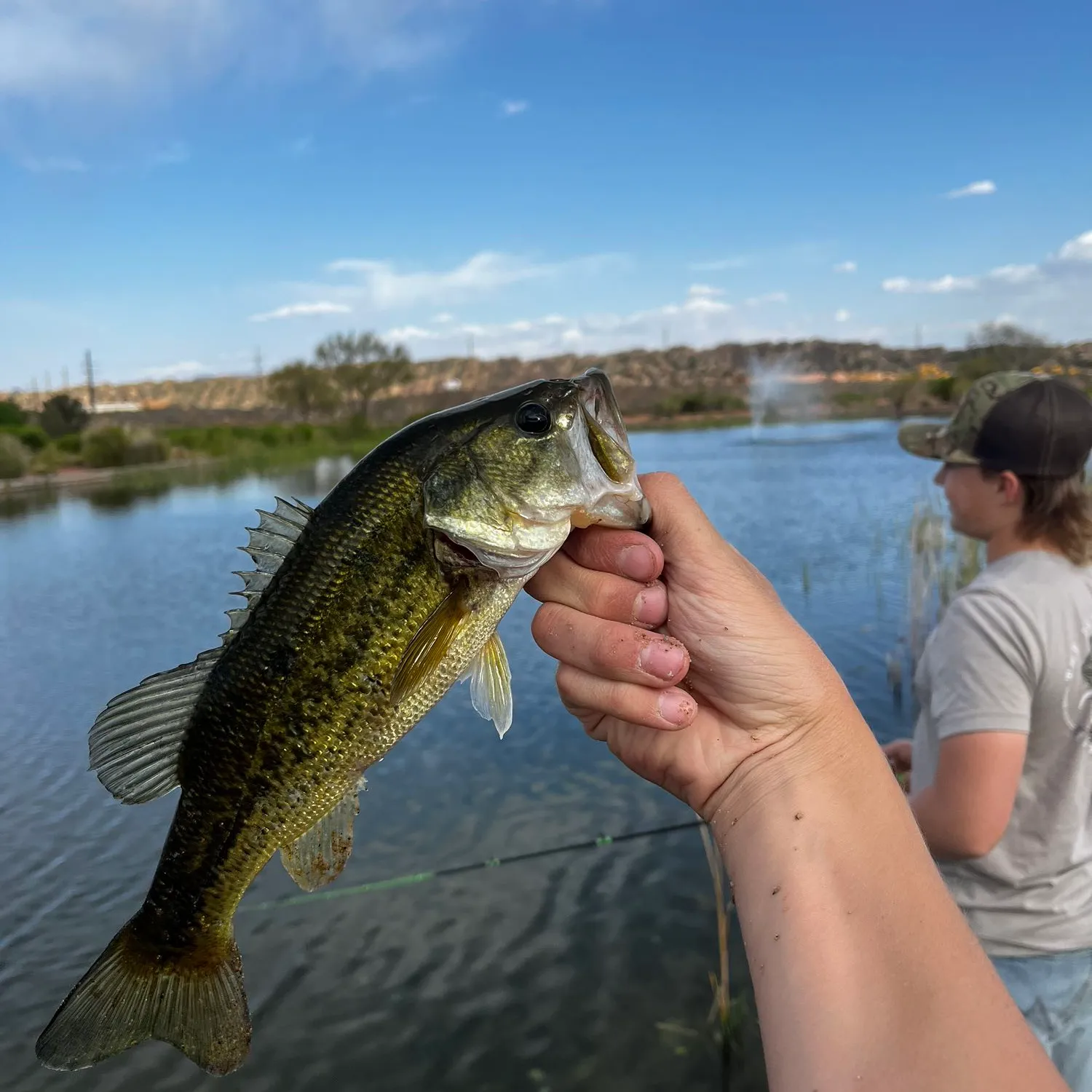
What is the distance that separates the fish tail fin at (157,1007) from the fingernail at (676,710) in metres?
1.18

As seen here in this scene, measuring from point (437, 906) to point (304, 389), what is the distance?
186 feet

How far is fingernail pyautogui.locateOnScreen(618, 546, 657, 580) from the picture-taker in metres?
2.12

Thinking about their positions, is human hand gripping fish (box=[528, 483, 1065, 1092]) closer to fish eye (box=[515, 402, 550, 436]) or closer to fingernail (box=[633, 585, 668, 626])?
fingernail (box=[633, 585, 668, 626])

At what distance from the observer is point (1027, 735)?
3.18 meters

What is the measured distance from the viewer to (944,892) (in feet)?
5.90

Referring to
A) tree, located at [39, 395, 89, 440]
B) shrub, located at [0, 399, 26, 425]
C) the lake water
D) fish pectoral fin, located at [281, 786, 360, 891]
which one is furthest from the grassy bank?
fish pectoral fin, located at [281, 786, 360, 891]

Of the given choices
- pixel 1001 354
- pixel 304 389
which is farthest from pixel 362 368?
pixel 1001 354

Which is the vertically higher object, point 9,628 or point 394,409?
point 394,409

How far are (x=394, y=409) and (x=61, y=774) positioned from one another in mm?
51850

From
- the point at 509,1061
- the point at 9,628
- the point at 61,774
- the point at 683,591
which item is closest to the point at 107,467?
the point at 9,628

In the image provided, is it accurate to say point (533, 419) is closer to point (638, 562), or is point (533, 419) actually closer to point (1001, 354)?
point (638, 562)

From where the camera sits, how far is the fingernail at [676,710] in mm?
2061

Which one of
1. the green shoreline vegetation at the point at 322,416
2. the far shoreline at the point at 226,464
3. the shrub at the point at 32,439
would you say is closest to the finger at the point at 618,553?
the far shoreline at the point at 226,464

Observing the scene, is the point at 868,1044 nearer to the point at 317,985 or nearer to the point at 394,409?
the point at 317,985
